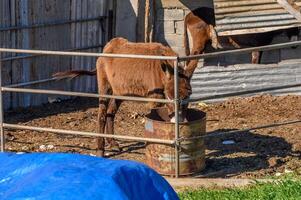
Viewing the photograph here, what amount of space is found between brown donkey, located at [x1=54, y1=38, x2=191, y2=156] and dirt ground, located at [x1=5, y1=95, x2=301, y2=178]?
554 millimetres

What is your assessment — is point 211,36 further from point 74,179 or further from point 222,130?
point 74,179

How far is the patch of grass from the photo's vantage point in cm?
708

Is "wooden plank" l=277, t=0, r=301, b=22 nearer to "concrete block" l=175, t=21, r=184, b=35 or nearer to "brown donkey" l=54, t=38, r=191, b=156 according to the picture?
"concrete block" l=175, t=21, r=184, b=35

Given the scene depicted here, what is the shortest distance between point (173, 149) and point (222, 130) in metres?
2.49

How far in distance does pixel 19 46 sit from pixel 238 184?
5637 mm

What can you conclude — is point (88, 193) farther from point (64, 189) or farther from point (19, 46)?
point (19, 46)

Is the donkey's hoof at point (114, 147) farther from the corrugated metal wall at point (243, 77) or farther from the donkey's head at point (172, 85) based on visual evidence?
the corrugated metal wall at point (243, 77)

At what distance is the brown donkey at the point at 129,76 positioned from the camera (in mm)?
9023

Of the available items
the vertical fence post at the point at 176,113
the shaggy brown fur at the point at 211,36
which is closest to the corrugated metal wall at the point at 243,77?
the shaggy brown fur at the point at 211,36

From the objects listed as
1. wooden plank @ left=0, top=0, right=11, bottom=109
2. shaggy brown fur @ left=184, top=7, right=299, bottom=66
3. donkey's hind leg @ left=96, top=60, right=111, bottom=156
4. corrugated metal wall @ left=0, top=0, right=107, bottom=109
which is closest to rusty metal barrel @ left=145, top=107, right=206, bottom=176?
donkey's hind leg @ left=96, top=60, right=111, bottom=156

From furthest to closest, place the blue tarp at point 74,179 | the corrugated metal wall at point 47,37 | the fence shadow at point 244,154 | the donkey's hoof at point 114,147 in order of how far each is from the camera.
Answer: the corrugated metal wall at point 47,37
the donkey's hoof at point 114,147
the fence shadow at point 244,154
the blue tarp at point 74,179

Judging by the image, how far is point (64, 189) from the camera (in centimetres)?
366

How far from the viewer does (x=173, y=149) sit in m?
8.20

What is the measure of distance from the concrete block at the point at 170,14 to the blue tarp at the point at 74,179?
904cm
